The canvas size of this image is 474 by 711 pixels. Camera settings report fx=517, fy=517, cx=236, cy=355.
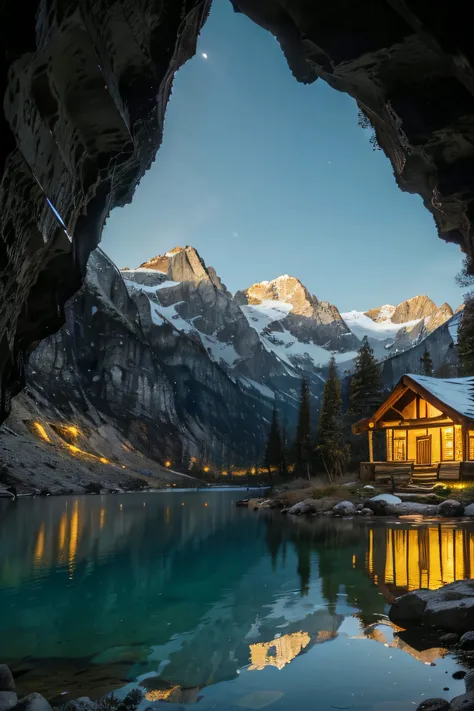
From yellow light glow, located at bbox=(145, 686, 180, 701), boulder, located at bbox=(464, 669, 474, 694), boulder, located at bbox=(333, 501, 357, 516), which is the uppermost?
Result: boulder, located at bbox=(464, 669, 474, 694)

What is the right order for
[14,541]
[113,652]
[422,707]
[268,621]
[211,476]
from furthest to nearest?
[211,476] < [14,541] < [268,621] < [113,652] < [422,707]

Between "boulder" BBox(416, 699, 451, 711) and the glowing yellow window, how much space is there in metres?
30.5

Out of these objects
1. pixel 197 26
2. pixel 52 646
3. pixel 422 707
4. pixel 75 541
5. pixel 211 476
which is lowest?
pixel 211 476

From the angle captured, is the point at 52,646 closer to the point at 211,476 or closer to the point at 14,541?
the point at 14,541

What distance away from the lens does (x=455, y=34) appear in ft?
20.2

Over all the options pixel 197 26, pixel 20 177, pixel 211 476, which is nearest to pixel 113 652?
pixel 20 177

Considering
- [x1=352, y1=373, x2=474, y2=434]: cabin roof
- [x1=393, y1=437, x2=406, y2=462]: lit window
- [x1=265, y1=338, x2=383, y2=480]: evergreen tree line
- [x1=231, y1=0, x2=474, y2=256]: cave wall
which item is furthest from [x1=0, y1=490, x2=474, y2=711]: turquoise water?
[x1=265, y1=338, x2=383, y2=480]: evergreen tree line

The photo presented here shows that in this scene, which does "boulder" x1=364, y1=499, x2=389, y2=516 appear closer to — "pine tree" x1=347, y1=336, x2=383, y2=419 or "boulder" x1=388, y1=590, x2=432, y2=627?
"boulder" x1=388, y1=590, x2=432, y2=627

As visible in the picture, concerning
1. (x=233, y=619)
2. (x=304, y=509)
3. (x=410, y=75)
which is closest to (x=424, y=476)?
(x=304, y=509)

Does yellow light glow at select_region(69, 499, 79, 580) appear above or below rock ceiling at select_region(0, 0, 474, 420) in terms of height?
below

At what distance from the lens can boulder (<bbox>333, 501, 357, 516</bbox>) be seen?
89.9 ft

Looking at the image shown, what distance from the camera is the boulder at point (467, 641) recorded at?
7.23 meters

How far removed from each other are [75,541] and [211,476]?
143990 millimetres

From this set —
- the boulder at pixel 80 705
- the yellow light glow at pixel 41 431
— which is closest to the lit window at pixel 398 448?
the boulder at pixel 80 705
